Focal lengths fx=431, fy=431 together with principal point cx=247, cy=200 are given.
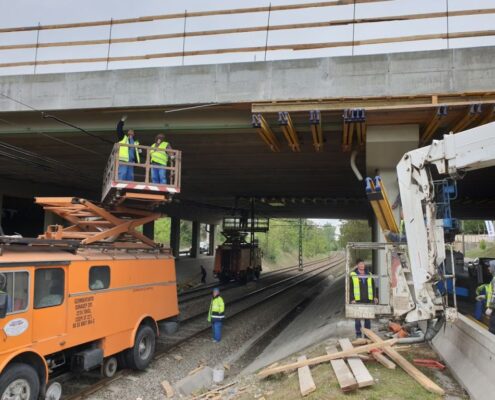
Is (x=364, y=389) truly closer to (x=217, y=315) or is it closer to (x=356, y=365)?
(x=356, y=365)

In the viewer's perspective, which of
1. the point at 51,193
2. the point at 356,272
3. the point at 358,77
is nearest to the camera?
the point at 356,272

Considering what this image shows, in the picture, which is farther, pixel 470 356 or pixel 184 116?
pixel 184 116

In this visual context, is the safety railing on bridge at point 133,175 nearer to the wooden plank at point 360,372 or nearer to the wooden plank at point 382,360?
the wooden plank at point 360,372

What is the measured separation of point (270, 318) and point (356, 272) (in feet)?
29.1

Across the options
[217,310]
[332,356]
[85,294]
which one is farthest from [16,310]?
[217,310]

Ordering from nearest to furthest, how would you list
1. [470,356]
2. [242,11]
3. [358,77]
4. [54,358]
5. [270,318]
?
[470,356] → [54,358] → [358,77] → [242,11] → [270,318]

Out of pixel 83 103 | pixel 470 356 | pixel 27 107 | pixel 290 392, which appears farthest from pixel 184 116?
pixel 470 356

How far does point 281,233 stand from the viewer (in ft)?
250

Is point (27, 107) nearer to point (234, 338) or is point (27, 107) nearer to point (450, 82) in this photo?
point (234, 338)

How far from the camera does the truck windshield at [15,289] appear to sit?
20.4 ft

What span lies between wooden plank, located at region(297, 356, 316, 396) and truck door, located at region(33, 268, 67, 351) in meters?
4.01

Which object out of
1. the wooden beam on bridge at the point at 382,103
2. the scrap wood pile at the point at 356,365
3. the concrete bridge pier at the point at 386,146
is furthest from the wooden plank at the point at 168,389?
the wooden beam on bridge at the point at 382,103

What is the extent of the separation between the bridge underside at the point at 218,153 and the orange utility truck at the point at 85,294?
2.20 meters

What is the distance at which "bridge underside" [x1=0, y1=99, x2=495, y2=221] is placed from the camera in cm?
1177
